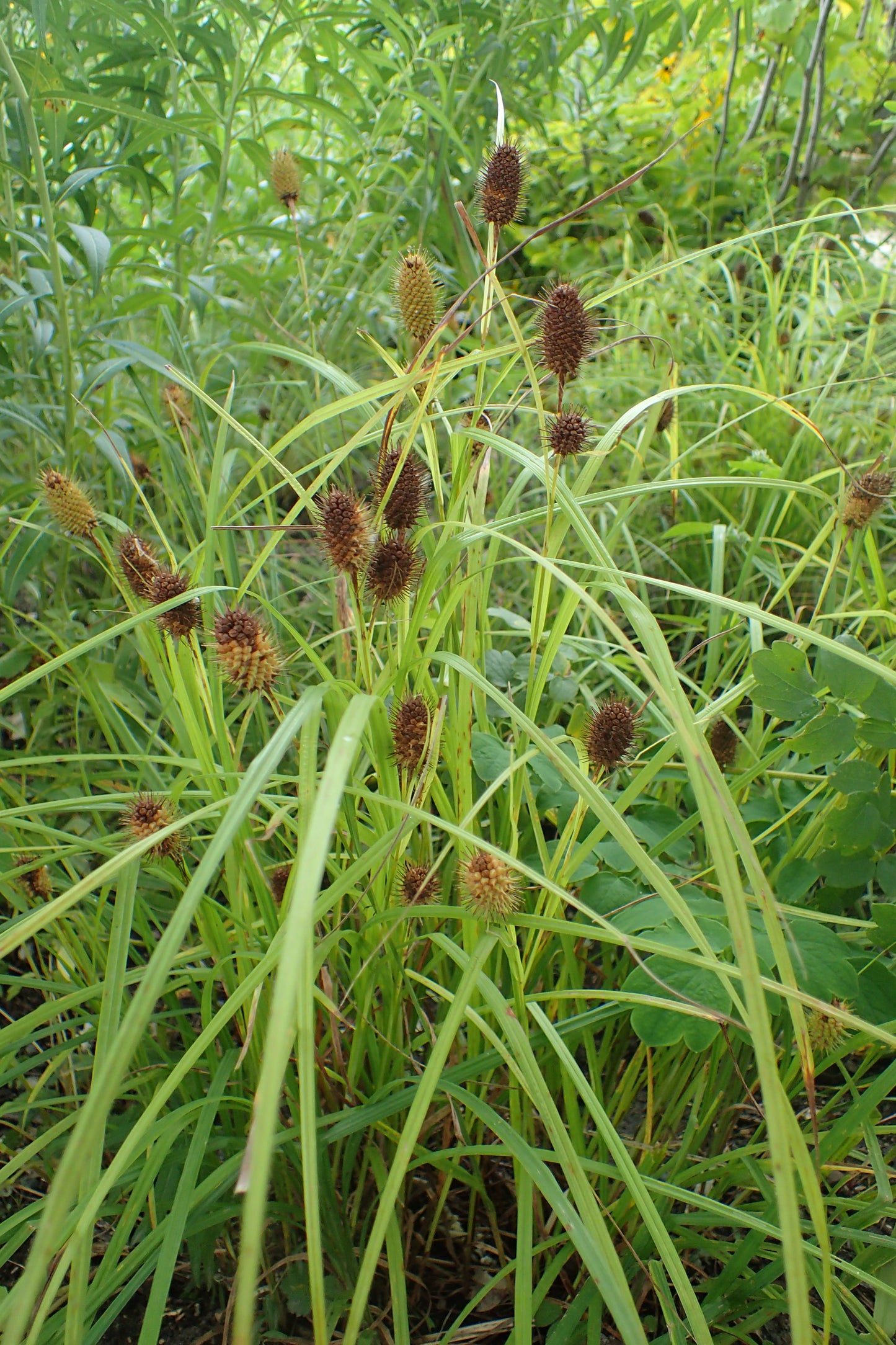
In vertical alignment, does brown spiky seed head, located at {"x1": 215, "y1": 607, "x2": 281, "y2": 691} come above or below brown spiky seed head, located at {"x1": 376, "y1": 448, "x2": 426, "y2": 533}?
below

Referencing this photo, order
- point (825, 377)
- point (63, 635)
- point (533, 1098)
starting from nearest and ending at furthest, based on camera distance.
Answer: point (533, 1098) → point (63, 635) → point (825, 377)

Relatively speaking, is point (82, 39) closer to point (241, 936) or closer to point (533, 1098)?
point (241, 936)

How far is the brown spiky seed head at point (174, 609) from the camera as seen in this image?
79cm

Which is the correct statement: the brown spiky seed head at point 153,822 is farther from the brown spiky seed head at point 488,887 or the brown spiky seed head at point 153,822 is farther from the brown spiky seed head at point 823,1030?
the brown spiky seed head at point 823,1030

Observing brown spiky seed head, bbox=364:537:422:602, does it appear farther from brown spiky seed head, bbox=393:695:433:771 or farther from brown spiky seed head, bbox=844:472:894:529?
brown spiky seed head, bbox=844:472:894:529

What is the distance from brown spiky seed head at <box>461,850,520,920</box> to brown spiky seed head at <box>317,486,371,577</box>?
270 millimetres

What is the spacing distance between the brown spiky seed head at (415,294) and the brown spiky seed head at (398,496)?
19cm

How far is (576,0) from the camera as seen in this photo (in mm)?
2234

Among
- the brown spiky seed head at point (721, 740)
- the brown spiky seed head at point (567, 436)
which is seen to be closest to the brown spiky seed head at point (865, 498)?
the brown spiky seed head at point (721, 740)

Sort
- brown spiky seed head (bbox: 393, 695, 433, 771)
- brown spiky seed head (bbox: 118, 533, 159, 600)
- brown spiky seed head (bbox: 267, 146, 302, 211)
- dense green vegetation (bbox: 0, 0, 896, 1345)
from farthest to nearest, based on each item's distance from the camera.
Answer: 1. brown spiky seed head (bbox: 267, 146, 302, 211)
2. brown spiky seed head (bbox: 118, 533, 159, 600)
3. brown spiky seed head (bbox: 393, 695, 433, 771)
4. dense green vegetation (bbox: 0, 0, 896, 1345)

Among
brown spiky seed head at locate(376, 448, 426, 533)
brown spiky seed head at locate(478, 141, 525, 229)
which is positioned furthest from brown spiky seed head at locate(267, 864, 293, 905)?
brown spiky seed head at locate(478, 141, 525, 229)

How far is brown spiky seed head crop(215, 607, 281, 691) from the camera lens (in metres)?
0.69

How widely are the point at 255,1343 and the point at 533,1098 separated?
1.63ft

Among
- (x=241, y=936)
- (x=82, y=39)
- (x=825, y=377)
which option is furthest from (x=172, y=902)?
(x=825, y=377)
